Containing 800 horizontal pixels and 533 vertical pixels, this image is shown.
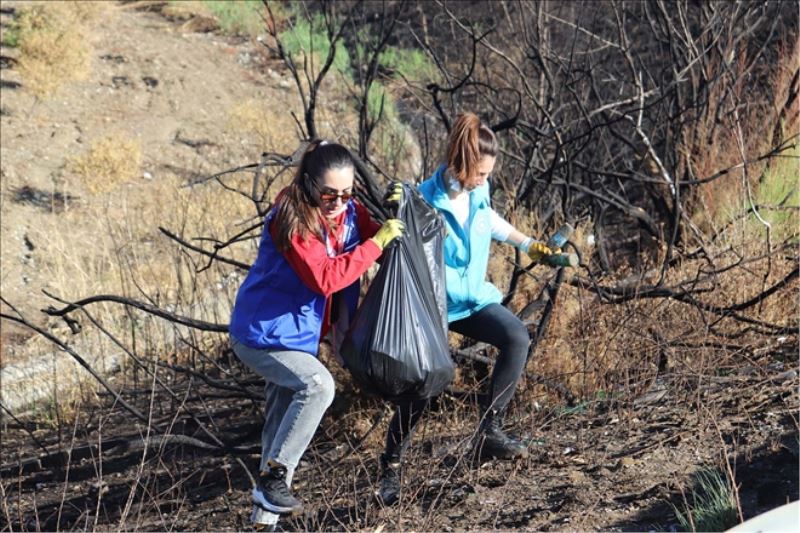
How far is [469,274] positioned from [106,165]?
306 inches

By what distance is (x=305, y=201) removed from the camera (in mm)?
3652

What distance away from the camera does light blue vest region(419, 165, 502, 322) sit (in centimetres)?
418

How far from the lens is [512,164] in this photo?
8.80 metres

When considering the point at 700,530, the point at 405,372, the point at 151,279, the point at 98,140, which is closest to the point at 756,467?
the point at 700,530

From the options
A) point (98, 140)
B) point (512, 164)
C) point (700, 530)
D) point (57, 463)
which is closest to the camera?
point (700, 530)

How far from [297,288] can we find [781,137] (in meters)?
4.67

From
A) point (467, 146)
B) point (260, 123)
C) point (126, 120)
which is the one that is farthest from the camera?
point (126, 120)

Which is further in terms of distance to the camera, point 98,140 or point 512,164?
point 98,140

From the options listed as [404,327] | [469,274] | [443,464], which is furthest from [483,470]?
[404,327]

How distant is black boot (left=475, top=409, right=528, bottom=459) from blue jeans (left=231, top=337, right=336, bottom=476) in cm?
79

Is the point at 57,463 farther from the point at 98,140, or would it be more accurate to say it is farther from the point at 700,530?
the point at 98,140

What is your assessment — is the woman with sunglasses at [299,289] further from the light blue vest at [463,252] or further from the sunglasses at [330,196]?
the light blue vest at [463,252]

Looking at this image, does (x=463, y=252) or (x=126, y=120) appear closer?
(x=463, y=252)

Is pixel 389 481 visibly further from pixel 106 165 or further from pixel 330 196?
pixel 106 165
